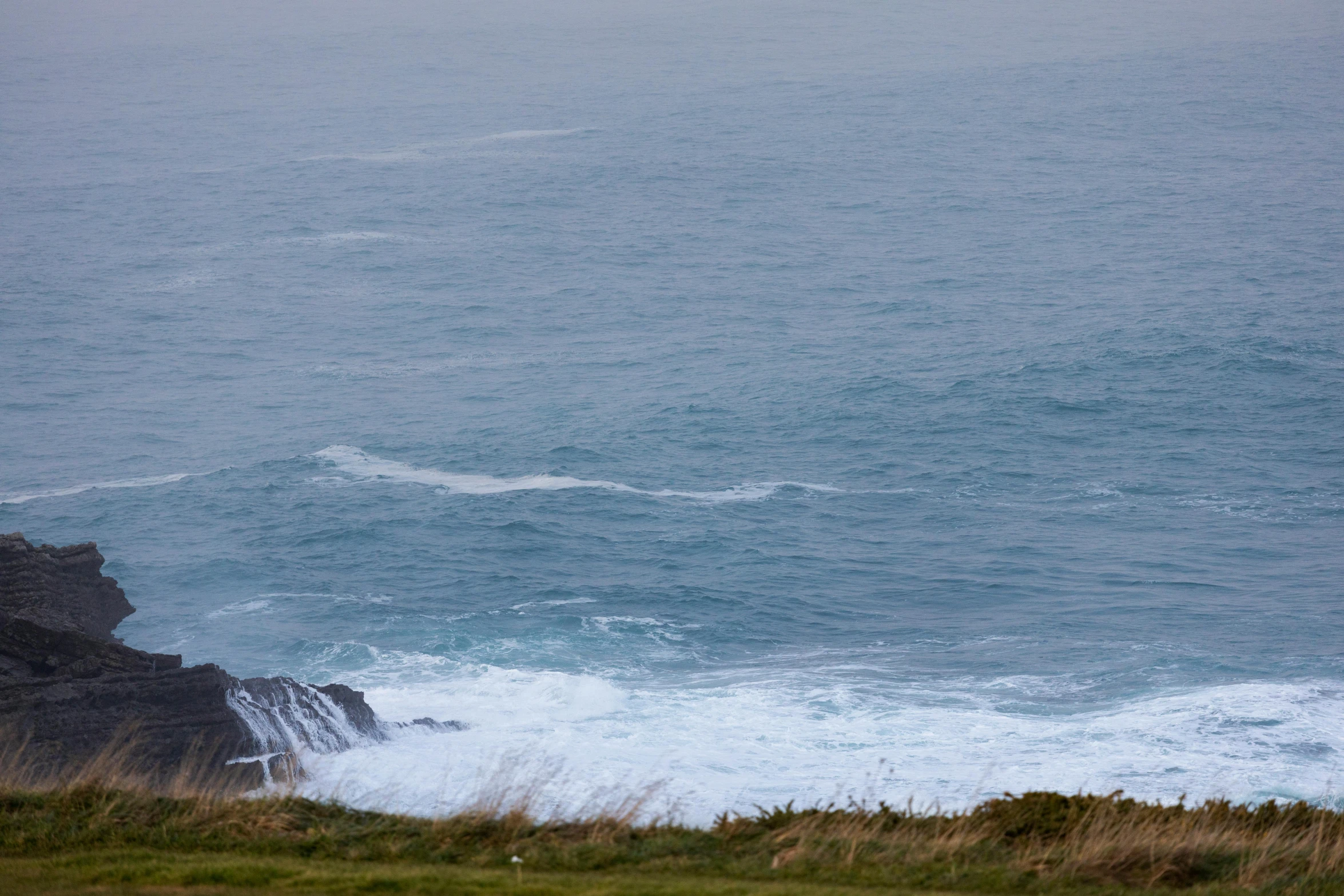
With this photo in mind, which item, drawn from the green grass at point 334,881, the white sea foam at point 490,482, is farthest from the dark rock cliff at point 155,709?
the white sea foam at point 490,482

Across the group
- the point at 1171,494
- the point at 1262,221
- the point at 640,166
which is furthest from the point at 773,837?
the point at 640,166

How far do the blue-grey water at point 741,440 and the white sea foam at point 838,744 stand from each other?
164 mm

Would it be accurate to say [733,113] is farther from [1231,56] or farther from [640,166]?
[1231,56]

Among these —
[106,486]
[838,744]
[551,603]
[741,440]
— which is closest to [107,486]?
[106,486]

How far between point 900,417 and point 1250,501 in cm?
1821

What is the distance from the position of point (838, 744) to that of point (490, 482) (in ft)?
103

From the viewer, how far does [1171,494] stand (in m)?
53.0

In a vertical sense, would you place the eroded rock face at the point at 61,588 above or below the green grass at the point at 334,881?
below

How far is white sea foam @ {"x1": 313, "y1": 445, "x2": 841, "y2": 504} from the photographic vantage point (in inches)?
2206

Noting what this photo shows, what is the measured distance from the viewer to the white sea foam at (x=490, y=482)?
56031 millimetres

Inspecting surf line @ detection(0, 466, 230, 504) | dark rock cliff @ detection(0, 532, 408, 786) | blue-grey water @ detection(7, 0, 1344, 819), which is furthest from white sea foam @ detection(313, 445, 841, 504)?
dark rock cliff @ detection(0, 532, 408, 786)

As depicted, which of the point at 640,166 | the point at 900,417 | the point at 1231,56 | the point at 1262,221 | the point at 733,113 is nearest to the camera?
the point at 900,417

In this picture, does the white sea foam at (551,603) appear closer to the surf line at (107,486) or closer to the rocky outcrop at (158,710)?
the rocky outcrop at (158,710)

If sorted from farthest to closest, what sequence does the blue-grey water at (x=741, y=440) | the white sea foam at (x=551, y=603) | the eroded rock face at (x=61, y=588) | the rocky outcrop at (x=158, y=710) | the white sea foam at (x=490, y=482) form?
the white sea foam at (x=490, y=482) < the white sea foam at (x=551, y=603) < the eroded rock face at (x=61, y=588) < the blue-grey water at (x=741, y=440) < the rocky outcrop at (x=158, y=710)
